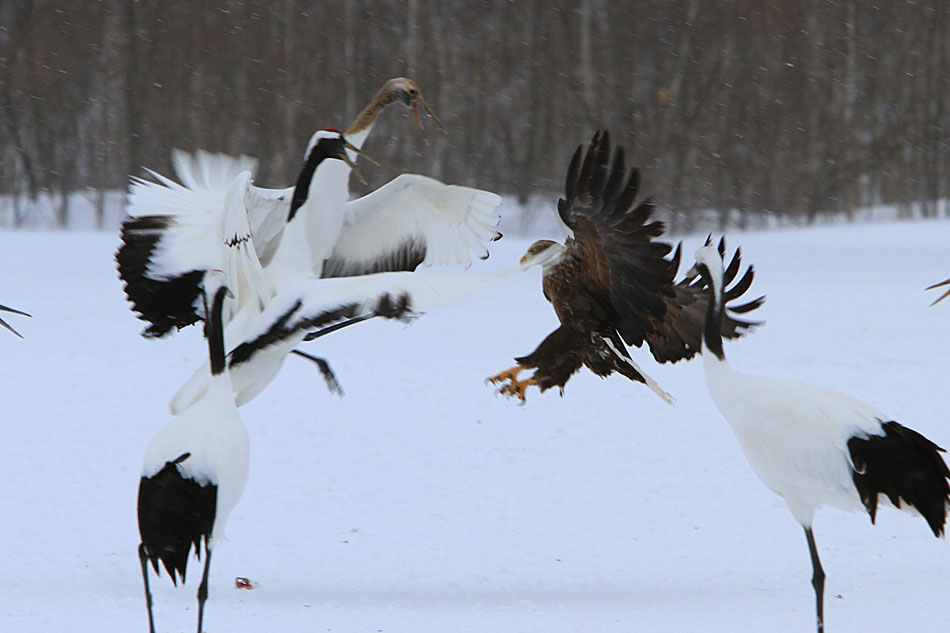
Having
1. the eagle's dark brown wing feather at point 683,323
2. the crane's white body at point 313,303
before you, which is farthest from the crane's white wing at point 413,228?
the crane's white body at point 313,303

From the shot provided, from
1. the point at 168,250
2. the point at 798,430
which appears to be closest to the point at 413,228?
the point at 168,250

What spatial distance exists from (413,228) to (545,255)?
0.76m

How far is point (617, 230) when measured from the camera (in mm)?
3619

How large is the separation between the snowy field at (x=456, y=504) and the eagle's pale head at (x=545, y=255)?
0.42 ft

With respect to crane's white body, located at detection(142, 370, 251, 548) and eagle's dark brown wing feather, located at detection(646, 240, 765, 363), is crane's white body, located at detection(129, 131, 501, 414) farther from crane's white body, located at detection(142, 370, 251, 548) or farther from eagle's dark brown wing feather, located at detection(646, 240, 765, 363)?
eagle's dark brown wing feather, located at detection(646, 240, 765, 363)

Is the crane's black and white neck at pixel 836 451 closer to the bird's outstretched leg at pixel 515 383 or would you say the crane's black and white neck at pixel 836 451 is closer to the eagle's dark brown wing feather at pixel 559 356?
the eagle's dark brown wing feather at pixel 559 356

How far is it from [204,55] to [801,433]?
543 inches

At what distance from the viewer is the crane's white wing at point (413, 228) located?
4230 mm

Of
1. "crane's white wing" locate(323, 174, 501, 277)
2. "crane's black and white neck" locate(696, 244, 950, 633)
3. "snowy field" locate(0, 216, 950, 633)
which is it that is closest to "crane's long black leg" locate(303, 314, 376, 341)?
"snowy field" locate(0, 216, 950, 633)

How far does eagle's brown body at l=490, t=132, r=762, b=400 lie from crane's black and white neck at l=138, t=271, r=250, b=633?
104 centimetres

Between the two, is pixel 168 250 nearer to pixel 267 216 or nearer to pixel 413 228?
pixel 267 216

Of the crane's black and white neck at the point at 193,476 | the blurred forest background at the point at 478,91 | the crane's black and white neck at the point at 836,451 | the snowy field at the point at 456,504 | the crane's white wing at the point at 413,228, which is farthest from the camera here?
the blurred forest background at the point at 478,91

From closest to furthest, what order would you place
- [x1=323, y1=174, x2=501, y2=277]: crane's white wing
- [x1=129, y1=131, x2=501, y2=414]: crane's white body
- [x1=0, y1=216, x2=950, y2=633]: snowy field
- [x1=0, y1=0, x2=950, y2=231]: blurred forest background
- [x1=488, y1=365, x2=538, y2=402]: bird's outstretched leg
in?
[x1=129, y1=131, x2=501, y2=414]: crane's white body
[x1=0, y1=216, x2=950, y2=633]: snowy field
[x1=488, y1=365, x2=538, y2=402]: bird's outstretched leg
[x1=323, y1=174, x2=501, y2=277]: crane's white wing
[x1=0, y1=0, x2=950, y2=231]: blurred forest background

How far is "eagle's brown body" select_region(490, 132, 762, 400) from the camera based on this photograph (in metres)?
3.60
